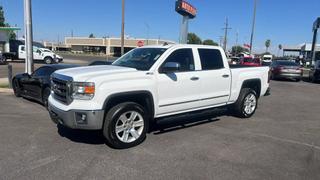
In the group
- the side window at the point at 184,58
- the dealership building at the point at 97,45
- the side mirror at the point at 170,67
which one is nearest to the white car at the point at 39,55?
the side window at the point at 184,58

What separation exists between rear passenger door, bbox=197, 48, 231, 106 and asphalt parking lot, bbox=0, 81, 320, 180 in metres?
0.68

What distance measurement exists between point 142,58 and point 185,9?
106 feet

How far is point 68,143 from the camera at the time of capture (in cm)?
588

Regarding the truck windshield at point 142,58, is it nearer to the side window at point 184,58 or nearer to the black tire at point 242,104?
the side window at point 184,58

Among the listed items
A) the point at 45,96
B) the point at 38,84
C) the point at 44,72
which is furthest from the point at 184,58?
the point at 38,84

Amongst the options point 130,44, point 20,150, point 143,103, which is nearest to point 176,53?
point 143,103

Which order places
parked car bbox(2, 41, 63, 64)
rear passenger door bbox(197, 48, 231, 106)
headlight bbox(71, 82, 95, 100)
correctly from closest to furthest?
headlight bbox(71, 82, 95, 100) < rear passenger door bbox(197, 48, 231, 106) < parked car bbox(2, 41, 63, 64)

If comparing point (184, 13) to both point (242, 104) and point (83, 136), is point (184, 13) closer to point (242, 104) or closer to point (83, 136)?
point (242, 104)

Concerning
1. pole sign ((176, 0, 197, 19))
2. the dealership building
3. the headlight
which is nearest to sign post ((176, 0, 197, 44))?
pole sign ((176, 0, 197, 19))

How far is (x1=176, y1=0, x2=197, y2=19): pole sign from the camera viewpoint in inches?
1458

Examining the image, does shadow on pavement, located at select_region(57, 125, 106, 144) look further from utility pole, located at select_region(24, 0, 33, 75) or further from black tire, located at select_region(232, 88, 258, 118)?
utility pole, located at select_region(24, 0, 33, 75)

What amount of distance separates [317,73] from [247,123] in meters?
16.6

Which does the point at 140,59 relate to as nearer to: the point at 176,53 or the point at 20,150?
the point at 176,53

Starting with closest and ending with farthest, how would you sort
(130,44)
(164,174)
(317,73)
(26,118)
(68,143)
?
(164,174) < (68,143) < (26,118) < (317,73) < (130,44)
